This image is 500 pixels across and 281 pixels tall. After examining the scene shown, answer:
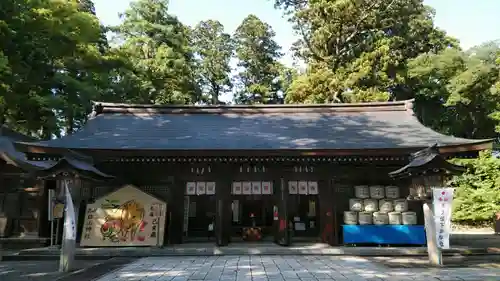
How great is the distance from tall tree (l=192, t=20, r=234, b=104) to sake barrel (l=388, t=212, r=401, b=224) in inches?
978

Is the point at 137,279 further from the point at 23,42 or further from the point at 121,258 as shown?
the point at 23,42

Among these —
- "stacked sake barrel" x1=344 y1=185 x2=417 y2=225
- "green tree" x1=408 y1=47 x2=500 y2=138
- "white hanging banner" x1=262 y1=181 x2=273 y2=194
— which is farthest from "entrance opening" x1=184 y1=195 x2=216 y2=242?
"green tree" x1=408 y1=47 x2=500 y2=138

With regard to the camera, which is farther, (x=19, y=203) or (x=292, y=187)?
(x=19, y=203)

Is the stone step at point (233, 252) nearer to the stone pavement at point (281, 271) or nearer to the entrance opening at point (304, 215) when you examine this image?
the stone pavement at point (281, 271)

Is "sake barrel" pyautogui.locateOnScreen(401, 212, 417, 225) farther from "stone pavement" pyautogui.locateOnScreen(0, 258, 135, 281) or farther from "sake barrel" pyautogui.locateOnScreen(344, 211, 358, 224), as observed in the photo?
"stone pavement" pyautogui.locateOnScreen(0, 258, 135, 281)

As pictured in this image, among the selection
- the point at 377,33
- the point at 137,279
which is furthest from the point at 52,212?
the point at 377,33

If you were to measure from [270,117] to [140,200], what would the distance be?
21.8ft

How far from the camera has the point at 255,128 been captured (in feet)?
47.4

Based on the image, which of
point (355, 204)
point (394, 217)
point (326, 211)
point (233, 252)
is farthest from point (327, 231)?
point (233, 252)

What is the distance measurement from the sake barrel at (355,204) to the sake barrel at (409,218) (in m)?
1.38

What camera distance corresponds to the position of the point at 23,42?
53.4 feet

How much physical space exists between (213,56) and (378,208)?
26.5m

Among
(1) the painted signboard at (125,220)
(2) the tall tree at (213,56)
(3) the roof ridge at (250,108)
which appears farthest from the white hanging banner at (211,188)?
(2) the tall tree at (213,56)

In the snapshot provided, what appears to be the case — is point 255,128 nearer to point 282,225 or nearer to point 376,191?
point 282,225
